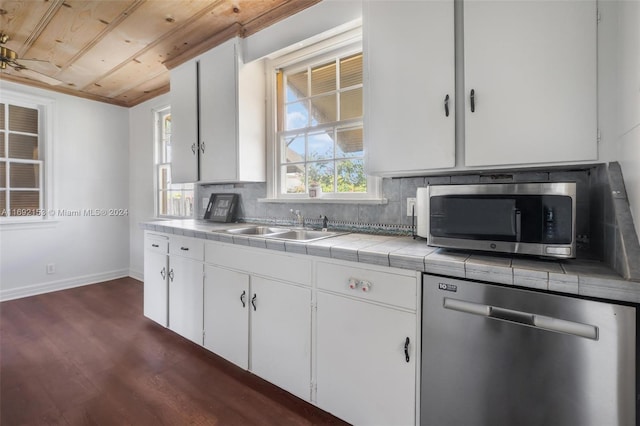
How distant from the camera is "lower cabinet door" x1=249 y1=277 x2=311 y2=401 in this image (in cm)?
164

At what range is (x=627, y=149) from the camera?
3.38 feet

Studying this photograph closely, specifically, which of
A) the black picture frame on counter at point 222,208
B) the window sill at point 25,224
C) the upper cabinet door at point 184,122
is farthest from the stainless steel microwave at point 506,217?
the window sill at point 25,224

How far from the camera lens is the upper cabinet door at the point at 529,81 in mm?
1172

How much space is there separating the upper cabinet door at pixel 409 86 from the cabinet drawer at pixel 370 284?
0.59 metres

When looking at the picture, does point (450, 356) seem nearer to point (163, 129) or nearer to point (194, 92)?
point (194, 92)

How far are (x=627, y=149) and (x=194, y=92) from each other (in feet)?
10.0

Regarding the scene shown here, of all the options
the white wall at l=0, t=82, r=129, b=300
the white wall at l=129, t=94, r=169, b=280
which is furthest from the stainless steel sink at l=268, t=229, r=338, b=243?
the white wall at l=0, t=82, r=129, b=300

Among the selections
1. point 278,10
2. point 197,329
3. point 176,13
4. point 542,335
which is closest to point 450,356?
point 542,335

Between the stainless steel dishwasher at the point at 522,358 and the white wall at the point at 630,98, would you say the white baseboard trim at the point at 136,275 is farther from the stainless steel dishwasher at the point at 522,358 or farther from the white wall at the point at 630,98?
the white wall at the point at 630,98

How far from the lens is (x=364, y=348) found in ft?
4.69

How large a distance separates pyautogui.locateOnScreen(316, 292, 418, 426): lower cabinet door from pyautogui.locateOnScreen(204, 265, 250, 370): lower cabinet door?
602mm

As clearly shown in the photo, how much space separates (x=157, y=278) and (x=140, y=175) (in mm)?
2226

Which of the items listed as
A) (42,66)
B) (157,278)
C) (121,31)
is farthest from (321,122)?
(42,66)

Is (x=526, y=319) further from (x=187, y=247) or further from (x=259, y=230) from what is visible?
(x=187, y=247)
